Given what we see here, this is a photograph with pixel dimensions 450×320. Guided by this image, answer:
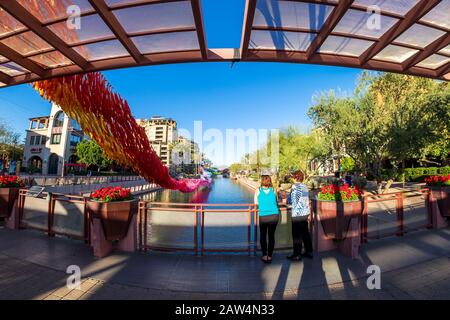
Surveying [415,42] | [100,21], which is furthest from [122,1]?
[415,42]

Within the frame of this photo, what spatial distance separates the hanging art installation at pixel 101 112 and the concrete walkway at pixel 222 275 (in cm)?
257

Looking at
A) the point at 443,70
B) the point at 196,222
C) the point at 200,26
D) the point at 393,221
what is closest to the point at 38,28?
the point at 200,26

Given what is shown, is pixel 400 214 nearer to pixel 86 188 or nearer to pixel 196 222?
pixel 196 222

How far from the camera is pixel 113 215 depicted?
15.3 ft

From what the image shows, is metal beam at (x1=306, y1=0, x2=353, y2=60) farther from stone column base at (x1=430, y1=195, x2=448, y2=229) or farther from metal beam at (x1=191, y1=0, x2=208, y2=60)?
stone column base at (x1=430, y1=195, x2=448, y2=229)

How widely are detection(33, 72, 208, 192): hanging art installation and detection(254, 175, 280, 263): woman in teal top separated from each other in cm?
387

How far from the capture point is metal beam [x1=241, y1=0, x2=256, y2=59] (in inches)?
126

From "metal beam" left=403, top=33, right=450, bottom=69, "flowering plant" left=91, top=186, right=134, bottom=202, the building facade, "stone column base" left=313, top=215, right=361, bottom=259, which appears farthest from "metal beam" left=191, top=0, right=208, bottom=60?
the building facade

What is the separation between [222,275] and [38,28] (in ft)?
16.3

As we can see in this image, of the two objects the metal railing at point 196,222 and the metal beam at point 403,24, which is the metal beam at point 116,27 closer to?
the metal railing at point 196,222
